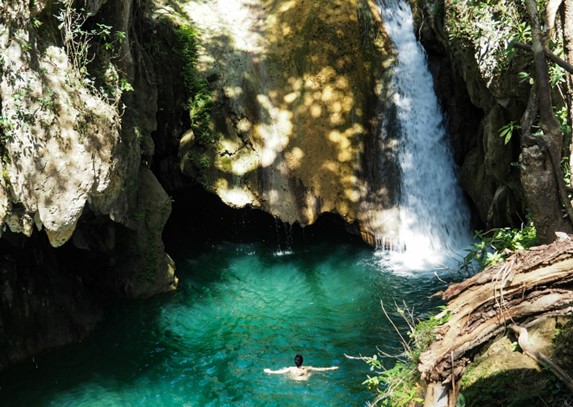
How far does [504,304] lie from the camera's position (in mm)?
4125

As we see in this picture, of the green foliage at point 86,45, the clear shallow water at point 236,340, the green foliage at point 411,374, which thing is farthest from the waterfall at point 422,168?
the green foliage at point 411,374

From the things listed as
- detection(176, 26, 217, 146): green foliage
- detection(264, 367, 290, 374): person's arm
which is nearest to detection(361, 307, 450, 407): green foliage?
detection(264, 367, 290, 374): person's arm

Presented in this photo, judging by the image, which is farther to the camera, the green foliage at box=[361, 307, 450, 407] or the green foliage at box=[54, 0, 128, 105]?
the green foliage at box=[54, 0, 128, 105]

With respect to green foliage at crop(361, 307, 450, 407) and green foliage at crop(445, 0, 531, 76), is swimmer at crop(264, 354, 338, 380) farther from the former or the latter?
green foliage at crop(445, 0, 531, 76)

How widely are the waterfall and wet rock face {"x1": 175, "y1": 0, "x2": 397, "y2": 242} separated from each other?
338mm

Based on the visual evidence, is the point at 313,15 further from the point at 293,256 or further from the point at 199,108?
the point at 293,256

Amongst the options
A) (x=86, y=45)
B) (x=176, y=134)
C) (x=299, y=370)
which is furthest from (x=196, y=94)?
(x=299, y=370)

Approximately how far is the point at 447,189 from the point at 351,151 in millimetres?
2368

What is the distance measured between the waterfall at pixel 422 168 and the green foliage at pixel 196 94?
4071 mm

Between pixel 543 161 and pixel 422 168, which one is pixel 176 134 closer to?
pixel 422 168

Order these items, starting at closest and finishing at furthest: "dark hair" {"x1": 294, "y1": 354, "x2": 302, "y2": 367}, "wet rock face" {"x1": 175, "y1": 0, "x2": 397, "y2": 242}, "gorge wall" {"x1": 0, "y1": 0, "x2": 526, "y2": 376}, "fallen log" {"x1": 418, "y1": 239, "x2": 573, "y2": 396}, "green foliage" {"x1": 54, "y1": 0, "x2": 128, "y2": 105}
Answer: "fallen log" {"x1": 418, "y1": 239, "x2": 573, "y2": 396} → "gorge wall" {"x1": 0, "y1": 0, "x2": 526, "y2": 376} → "green foliage" {"x1": 54, "y1": 0, "x2": 128, "y2": 105} → "dark hair" {"x1": 294, "y1": 354, "x2": 302, "y2": 367} → "wet rock face" {"x1": 175, "y1": 0, "x2": 397, "y2": 242}

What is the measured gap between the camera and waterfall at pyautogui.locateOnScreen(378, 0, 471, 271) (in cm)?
1231

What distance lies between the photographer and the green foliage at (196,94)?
11.7 m

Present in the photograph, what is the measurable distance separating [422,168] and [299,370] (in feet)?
20.0
